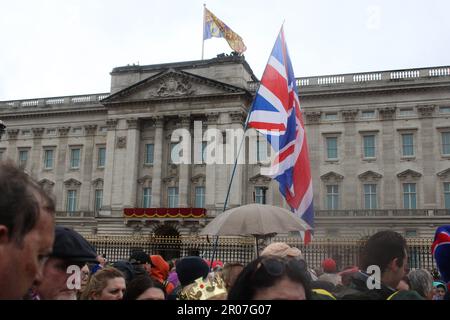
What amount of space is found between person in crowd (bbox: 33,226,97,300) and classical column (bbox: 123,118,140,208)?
41063 millimetres

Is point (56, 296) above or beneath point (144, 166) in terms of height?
beneath

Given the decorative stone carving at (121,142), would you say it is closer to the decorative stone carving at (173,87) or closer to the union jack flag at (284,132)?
the decorative stone carving at (173,87)

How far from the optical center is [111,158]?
150ft

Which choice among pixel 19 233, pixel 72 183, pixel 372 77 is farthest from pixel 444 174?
pixel 19 233

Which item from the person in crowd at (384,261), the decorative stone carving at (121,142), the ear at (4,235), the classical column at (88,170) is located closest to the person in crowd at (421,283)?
the person in crowd at (384,261)

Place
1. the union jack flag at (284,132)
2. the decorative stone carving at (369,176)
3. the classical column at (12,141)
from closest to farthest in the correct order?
the union jack flag at (284,132), the decorative stone carving at (369,176), the classical column at (12,141)

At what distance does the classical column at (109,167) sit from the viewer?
4469cm

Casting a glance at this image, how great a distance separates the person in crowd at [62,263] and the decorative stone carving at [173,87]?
133 ft
